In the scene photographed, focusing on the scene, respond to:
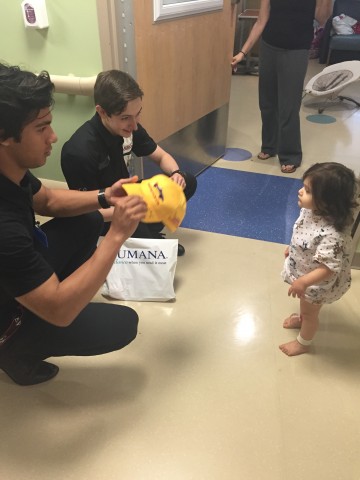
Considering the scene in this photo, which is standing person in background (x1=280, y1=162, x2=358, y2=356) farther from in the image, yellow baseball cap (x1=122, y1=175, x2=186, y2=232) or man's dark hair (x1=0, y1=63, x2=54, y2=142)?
man's dark hair (x1=0, y1=63, x2=54, y2=142)

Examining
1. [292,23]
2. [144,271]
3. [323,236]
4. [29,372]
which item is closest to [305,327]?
[323,236]

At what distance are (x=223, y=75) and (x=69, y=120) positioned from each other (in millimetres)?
1082

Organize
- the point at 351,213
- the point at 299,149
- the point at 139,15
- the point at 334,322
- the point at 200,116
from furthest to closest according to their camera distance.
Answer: the point at 299,149
the point at 200,116
the point at 139,15
the point at 334,322
the point at 351,213

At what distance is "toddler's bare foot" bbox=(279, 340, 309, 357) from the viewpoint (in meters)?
1.42

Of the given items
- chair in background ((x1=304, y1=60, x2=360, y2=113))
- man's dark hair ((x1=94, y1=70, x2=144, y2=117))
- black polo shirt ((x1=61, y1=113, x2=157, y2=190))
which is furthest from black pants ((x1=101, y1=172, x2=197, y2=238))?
chair in background ((x1=304, y1=60, x2=360, y2=113))

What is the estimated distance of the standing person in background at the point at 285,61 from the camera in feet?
7.83

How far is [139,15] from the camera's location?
Answer: 1685 mm

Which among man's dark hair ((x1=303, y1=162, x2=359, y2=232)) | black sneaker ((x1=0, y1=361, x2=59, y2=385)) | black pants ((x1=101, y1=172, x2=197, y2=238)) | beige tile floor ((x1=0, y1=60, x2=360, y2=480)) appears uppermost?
man's dark hair ((x1=303, y1=162, x2=359, y2=232))

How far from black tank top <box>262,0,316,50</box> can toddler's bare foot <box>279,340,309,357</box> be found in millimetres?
1869

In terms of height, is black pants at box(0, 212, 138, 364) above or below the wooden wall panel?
below

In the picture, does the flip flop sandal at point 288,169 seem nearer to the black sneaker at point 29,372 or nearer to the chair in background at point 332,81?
the chair in background at point 332,81

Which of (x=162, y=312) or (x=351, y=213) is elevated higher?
(x=351, y=213)

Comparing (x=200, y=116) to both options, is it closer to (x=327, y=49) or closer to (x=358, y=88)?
(x=358, y=88)

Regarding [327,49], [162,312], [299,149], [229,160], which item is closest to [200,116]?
[229,160]
